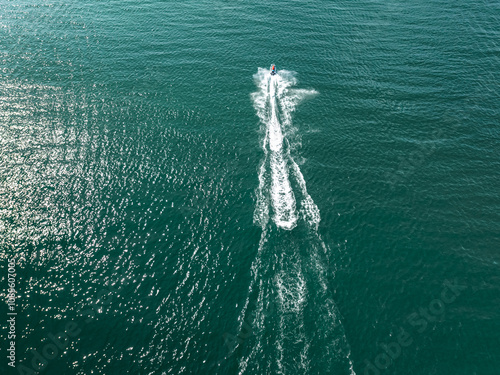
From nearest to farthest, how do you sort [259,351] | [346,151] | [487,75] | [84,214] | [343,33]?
[259,351], [84,214], [346,151], [487,75], [343,33]

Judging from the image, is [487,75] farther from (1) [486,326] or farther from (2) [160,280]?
(2) [160,280]

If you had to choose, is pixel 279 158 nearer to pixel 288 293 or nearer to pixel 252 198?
pixel 252 198

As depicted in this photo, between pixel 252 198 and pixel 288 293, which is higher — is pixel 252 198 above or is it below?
above

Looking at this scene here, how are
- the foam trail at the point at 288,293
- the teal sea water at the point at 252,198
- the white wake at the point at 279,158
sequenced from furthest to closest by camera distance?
the white wake at the point at 279,158
the teal sea water at the point at 252,198
the foam trail at the point at 288,293

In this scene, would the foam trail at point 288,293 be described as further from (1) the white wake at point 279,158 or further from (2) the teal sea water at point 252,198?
(2) the teal sea water at point 252,198

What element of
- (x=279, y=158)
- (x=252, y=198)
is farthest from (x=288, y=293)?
(x=279, y=158)

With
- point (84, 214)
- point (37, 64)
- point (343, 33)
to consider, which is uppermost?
point (343, 33)

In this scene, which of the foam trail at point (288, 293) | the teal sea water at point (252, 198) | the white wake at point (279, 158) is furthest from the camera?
the white wake at point (279, 158)

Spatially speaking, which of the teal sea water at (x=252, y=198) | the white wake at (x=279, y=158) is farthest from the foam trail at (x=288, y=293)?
the teal sea water at (x=252, y=198)

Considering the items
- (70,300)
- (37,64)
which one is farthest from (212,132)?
(37,64)
